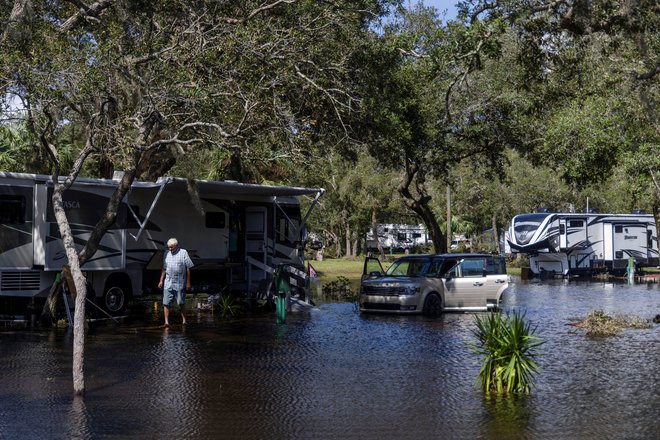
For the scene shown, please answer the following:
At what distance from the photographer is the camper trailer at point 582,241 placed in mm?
42406

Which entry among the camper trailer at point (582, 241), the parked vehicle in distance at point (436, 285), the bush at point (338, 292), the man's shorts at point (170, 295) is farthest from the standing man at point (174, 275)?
the camper trailer at point (582, 241)

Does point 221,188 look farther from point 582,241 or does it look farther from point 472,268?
point 582,241

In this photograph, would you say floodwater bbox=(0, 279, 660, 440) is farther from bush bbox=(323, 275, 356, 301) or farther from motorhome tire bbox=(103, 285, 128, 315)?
bush bbox=(323, 275, 356, 301)

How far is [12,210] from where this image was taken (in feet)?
57.5

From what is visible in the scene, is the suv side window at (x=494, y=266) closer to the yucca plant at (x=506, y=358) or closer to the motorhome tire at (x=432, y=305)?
the motorhome tire at (x=432, y=305)

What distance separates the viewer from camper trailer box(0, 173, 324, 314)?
1762 centimetres

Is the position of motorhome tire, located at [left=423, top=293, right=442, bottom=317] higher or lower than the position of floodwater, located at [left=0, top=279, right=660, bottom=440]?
higher

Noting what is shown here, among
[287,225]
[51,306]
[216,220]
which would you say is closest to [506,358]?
[51,306]

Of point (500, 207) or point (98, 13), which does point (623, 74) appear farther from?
point (500, 207)

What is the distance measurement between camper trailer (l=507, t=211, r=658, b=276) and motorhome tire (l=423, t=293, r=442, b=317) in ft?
75.3

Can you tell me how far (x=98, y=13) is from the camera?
1636 cm

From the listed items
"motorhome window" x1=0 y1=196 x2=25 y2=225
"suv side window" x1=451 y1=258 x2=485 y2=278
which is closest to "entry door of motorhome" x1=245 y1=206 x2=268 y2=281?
"suv side window" x1=451 y1=258 x2=485 y2=278

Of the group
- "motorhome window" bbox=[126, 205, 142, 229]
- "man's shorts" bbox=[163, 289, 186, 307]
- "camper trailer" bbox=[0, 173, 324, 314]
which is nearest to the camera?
"man's shorts" bbox=[163, 289, 186, 307]

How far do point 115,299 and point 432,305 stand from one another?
24.4ft
